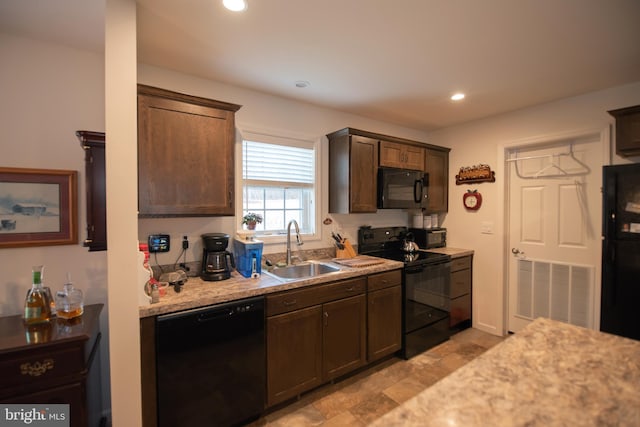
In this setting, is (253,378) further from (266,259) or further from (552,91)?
(552,91)

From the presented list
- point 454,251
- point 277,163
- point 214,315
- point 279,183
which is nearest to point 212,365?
point 214,315

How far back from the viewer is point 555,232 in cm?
305

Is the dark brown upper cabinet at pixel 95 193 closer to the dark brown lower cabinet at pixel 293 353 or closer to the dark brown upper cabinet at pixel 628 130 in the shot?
the dark brown lower cabinet at pixel 293 353

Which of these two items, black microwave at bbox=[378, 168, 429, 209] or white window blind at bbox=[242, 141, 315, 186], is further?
black microwave at bbox=[378, 168, 429, 209]

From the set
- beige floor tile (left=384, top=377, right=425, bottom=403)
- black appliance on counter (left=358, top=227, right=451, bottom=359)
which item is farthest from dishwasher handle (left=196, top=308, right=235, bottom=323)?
black appliance on counter (left=358, top=227, right=451, bottom=359)

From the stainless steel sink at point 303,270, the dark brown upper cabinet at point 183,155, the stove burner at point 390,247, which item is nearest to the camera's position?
the dark brown upper cabinet at point 183,155

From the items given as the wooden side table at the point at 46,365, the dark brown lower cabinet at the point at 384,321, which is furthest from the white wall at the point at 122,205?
the dark brown lower cabinet at the point at 384,321

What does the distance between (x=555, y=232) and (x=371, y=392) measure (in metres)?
2.52

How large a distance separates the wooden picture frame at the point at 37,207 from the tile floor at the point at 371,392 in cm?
184

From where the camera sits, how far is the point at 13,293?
176cm

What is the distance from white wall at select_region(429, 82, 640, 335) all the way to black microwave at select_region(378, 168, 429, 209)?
0.63 meters

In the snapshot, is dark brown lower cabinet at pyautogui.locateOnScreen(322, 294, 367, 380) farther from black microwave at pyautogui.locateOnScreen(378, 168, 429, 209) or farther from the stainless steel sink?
black microwave at pyautogui.locateOnScreen(378, 168, 429, 209)

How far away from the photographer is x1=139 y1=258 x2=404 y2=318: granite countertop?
1.66 meters

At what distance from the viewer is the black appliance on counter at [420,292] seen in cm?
284
